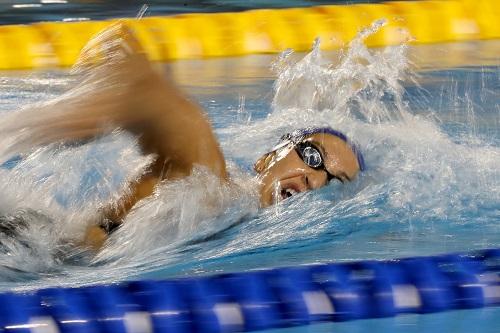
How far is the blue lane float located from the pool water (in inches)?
1.8

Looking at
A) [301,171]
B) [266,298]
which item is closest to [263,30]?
[301,171]

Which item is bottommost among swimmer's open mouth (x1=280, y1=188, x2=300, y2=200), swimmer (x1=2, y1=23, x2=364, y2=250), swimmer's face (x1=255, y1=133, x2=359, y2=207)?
swimmer's open mouth (x1=280, y1=188, x2=300, y2=200)

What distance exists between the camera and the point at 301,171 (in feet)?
9.01

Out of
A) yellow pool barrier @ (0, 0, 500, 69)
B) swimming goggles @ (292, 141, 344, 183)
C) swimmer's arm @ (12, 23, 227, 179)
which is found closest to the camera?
swimmer's arm @ (12, 23, 227, 179)

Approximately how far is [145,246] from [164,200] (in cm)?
14

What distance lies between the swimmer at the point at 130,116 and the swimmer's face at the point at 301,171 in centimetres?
23

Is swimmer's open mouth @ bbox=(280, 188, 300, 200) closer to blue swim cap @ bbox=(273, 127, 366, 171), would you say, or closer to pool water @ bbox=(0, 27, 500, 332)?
pool water @ bbox=(0, 27, 500, 332)

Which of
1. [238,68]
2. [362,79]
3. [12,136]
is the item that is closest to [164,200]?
[12,136]

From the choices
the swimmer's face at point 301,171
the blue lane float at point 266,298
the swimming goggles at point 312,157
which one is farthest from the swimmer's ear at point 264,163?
the blue lane float at point 266,298

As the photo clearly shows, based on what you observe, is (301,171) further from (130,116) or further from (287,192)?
(130,116)

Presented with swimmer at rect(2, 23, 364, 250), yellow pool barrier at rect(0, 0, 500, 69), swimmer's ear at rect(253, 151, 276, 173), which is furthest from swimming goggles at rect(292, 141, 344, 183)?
yellow pool barrier at rect(0, 0, 500, 69)

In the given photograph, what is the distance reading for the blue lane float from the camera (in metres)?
1.86

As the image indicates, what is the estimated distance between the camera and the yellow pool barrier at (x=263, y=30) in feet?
16.5

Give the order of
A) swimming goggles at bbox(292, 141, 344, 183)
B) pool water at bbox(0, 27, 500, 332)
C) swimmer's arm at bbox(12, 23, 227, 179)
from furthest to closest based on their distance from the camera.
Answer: swimming goggles at bbox(292, 141, 344, 183) → pool water at bbox(0, 27, 500, 332) → swimmer's arm at bbox(12, 23, 227, 179)
